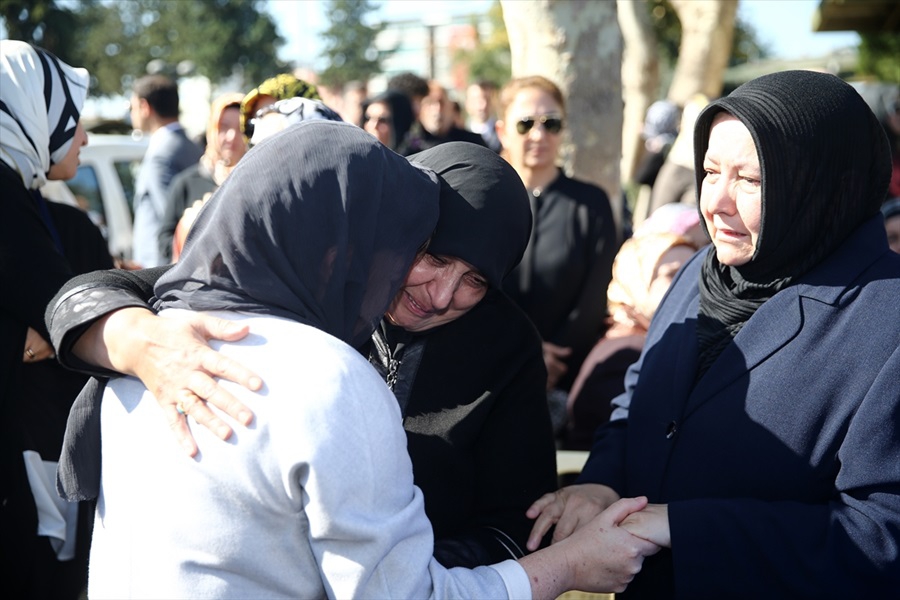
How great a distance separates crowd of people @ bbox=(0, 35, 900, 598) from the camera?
5.27 feet

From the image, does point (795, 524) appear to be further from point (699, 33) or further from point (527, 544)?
point (699, 33)

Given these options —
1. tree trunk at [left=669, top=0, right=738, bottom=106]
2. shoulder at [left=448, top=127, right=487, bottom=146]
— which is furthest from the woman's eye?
tree trunk at [left=669, top=0, right=738, bottom=106]

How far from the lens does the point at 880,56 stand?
2144cm

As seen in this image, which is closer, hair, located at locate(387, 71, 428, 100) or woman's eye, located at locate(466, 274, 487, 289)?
woman's eye, located at locate(466, 274, 487, 289)

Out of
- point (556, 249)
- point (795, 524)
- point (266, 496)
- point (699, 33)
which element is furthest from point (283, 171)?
point (699, 33)

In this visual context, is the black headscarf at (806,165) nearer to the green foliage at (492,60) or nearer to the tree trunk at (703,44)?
the tree trunk at (703,44)

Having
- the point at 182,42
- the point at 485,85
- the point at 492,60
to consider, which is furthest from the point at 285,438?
the point at 182,42

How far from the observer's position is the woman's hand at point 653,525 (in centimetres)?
223

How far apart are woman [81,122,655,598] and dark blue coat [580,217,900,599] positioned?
2.49 feet

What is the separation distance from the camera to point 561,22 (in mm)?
5008

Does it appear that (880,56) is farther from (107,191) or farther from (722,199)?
(722,199)

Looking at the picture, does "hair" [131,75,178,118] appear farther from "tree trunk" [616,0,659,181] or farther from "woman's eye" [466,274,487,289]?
"tree trunk" [616,0,659,181]

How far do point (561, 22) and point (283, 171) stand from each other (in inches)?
145

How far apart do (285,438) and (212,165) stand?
386 centimetres
